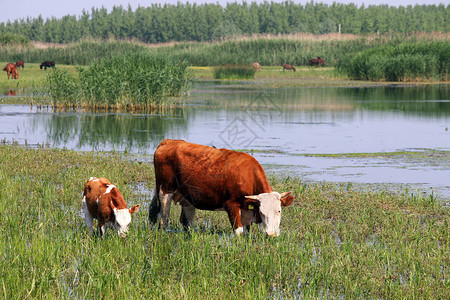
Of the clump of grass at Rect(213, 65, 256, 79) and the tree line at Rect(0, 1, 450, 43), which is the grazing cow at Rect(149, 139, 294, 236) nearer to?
the clump of grass at Rect(213, 65, 256, 79)

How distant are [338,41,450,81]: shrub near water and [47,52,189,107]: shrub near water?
24.1 metres

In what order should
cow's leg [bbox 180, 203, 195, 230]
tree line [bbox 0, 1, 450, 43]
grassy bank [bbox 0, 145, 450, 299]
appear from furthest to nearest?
1. tree line [bbox 0, 1, 450, 43]
2. cow's leg [bbox 180, 203, 195, 230]
3. grassy bank [bbox 0, 145, 450, 299]

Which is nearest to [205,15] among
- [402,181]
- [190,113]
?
[190,113]

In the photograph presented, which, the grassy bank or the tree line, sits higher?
the tree line

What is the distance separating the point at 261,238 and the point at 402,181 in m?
6.44

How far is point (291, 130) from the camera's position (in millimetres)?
23203

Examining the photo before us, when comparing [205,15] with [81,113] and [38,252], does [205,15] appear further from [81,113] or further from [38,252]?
[38,252]

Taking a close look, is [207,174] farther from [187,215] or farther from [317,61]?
[317,61]

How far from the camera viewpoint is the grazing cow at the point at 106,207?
25.7ft

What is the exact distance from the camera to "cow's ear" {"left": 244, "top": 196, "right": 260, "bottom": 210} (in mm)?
7754

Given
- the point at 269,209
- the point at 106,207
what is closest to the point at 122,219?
the point at 106,207

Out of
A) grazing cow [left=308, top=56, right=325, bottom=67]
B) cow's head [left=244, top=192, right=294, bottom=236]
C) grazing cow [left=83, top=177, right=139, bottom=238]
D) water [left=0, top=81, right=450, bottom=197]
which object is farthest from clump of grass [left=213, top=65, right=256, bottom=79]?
cow's head [left=244, top=192, right=294, bottom=236]

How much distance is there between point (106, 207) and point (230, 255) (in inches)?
66.6

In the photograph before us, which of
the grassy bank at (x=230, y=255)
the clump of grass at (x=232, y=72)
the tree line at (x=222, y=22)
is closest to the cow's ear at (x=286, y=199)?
the grassy bank at (x=230, y=255)
